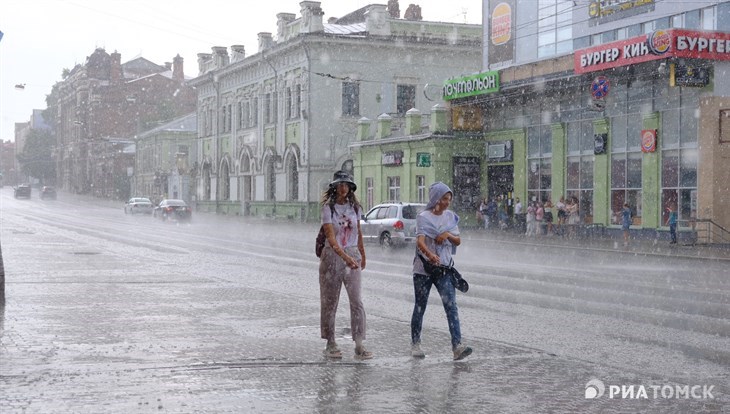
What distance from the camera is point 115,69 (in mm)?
121750

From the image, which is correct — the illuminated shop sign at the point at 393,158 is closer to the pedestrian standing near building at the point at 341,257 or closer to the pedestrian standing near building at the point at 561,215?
the pedestrian standing near building at the point at 561,215

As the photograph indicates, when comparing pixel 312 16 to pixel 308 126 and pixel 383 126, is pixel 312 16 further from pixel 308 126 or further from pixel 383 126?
pixel 383 126

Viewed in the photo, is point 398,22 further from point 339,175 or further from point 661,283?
point 339,175

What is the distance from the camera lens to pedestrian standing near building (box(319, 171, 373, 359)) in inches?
371

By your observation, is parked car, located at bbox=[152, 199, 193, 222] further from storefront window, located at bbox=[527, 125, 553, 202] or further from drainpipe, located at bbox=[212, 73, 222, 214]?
storefront window, located at bbox=[527, 125, 553, 202]

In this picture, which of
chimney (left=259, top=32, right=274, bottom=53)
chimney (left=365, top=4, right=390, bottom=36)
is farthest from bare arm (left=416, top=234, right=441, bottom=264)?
chimney (left=259, top=32, right=274, bottom=53)

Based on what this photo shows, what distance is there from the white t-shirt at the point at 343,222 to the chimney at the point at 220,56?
221 feet

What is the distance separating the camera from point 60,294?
50.2ft

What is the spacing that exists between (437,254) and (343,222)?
983mm

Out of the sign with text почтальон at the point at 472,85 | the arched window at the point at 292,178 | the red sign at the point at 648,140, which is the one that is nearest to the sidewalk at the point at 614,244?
the red sign at the point at 648,140

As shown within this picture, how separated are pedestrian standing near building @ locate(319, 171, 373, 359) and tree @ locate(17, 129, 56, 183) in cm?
14972

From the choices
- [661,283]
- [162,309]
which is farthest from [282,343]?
[661,283]

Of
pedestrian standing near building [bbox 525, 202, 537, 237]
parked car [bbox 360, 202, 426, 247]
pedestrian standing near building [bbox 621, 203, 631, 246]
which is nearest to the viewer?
parked car [bbox 360, 202, 426, 247]

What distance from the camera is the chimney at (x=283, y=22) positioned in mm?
62625
